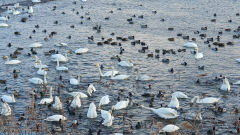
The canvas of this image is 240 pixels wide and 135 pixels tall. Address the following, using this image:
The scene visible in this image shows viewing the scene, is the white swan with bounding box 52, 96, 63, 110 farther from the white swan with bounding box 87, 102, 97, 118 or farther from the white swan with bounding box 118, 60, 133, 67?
the white swan with bounding box 118, 60, 133, 67

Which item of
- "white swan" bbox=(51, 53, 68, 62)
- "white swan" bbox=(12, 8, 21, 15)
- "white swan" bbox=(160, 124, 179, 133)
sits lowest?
"white swan" bbox=(160, 124, 179, 133)

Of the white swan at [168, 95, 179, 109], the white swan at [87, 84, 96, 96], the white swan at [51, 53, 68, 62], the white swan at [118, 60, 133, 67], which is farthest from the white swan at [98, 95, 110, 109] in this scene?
the white swan at [51, 53, 68, 62]

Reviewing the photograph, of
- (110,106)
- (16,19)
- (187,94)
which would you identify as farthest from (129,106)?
(16,19)

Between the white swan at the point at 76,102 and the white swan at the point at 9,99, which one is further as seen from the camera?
the white swan at the point at 9,99

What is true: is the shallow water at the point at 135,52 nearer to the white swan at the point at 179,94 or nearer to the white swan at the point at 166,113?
the white swan at the point at 166,113

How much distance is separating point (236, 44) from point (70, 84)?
42.2 ft

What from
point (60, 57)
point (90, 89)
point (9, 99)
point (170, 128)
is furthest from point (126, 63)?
point (170, 128)

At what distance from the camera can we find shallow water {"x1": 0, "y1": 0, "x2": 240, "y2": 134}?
58.4 ft

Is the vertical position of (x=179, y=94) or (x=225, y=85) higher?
(x=225, y=85)

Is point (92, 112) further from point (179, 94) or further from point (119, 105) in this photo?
Answer: point (179, 94)

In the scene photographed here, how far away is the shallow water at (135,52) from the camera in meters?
17.8

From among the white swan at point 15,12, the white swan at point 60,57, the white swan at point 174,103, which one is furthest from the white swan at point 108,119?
the white swan at point 15,12

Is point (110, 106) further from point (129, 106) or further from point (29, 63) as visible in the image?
point (29, 63)

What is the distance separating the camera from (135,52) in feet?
85.2
